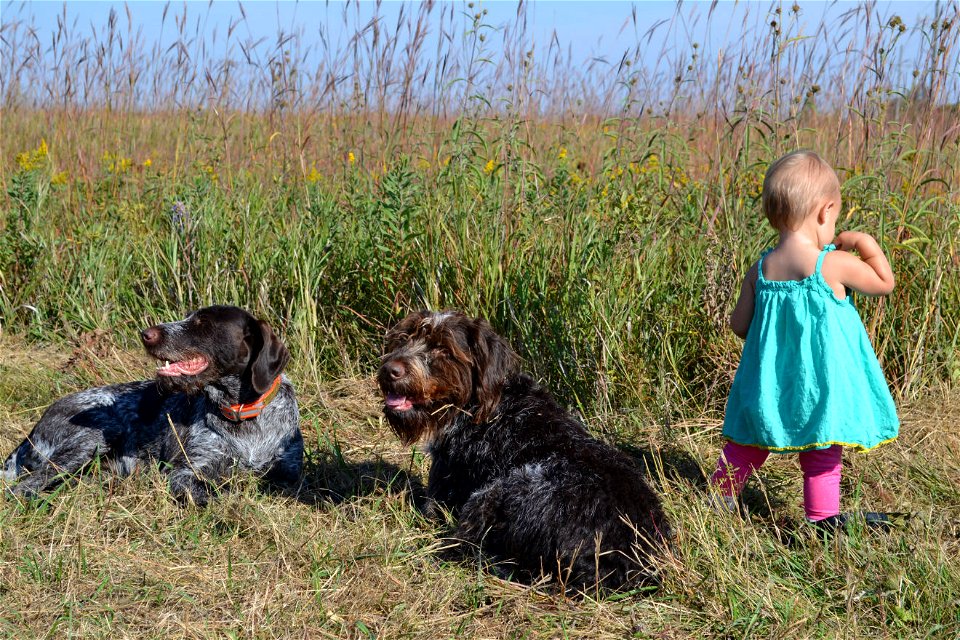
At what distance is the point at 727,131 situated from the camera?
5.36 metres

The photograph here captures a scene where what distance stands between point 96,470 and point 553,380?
8.39ft

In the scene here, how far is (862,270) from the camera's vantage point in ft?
11.5

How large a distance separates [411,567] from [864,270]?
221cm

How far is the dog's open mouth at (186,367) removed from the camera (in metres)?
4.19

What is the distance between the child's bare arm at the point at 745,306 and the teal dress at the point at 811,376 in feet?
0.19

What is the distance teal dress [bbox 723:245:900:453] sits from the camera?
354 cm

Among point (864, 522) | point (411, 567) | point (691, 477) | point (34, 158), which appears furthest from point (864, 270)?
point (34, 158)

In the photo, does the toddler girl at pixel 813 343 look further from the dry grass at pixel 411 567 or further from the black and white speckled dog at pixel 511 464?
the black and white speckled dog at pixel 511 464

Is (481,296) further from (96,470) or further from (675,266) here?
(96,470)

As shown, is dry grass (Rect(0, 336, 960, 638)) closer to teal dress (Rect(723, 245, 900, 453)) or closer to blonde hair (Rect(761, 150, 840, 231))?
teal dress (Rect(723, 245, 900, 453))

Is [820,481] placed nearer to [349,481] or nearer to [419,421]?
[419,421]

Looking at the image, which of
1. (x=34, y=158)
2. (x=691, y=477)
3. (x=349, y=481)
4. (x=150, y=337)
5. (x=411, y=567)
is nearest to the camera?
(x=411, y=567)

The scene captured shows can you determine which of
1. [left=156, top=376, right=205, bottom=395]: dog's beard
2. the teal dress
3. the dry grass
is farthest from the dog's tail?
the teal dress

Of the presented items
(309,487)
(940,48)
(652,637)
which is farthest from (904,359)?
(309,487)
